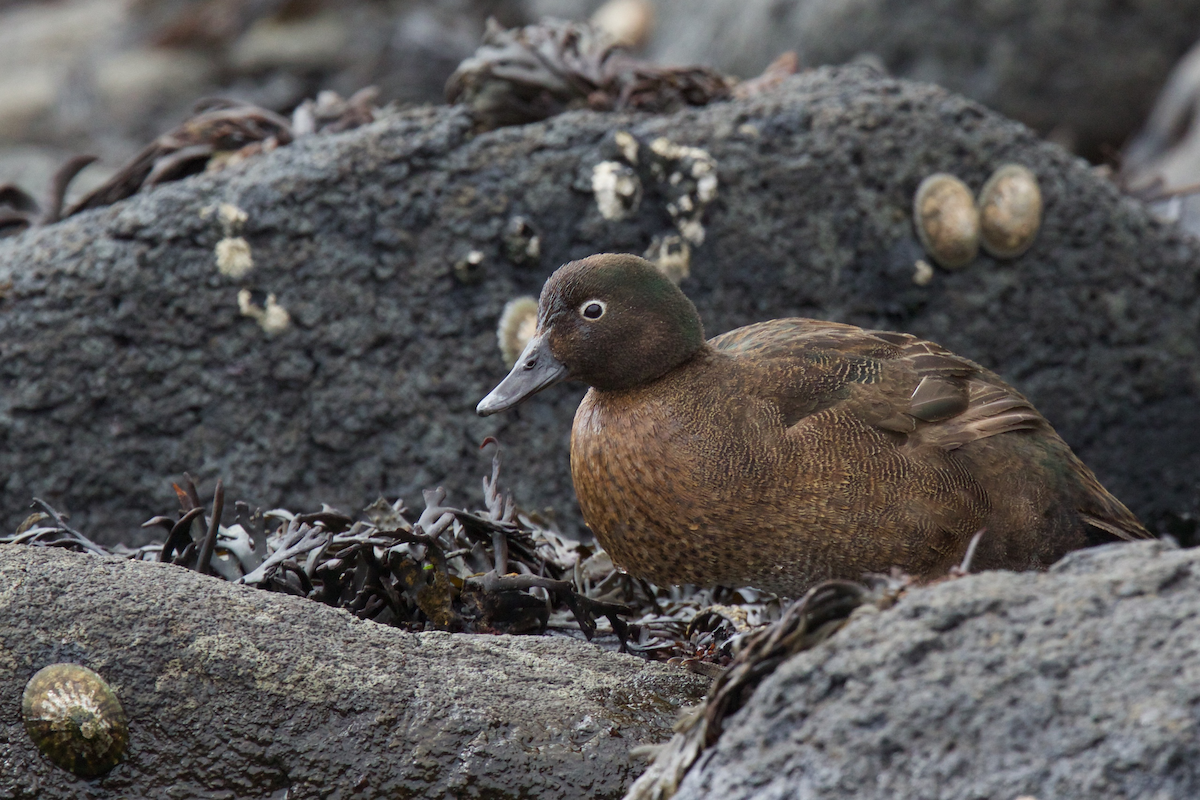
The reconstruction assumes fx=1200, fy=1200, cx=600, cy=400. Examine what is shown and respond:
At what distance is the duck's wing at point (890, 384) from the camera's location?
3543 millimetres

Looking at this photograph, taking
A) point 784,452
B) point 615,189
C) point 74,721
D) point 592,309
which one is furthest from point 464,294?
point 74,721

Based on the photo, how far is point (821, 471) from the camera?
3396 mm

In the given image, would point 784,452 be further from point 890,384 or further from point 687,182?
point 687,182

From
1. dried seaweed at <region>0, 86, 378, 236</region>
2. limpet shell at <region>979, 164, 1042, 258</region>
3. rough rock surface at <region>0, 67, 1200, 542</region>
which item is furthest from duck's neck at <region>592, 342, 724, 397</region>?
dried seaweed at <region>0, 86, 378, 236</region>

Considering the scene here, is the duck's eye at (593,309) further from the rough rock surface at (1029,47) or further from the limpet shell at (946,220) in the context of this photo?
the rough rock surface at (1029,47)

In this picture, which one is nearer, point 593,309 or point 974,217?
point 593,309

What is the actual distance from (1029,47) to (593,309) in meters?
6.40

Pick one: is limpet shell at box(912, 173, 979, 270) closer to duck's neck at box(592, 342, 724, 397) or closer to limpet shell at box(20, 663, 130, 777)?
duck's neck at box(592, 342, 724, 397)

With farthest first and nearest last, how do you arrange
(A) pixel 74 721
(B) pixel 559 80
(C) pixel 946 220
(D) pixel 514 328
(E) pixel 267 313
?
(B) pixel 559 80 < (C) pixel 946 220 < (D) pixel 514 328 < (E) pixel 267 313 < (A) pixel 74 721

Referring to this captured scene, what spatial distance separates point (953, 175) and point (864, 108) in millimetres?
484

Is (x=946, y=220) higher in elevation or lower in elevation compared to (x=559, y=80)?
lower

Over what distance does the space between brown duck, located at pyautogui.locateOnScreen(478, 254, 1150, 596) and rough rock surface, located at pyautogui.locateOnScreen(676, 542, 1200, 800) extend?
112cm

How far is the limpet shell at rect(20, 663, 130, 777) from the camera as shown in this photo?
262 cm

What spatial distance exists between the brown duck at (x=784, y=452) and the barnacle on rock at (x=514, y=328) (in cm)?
112
